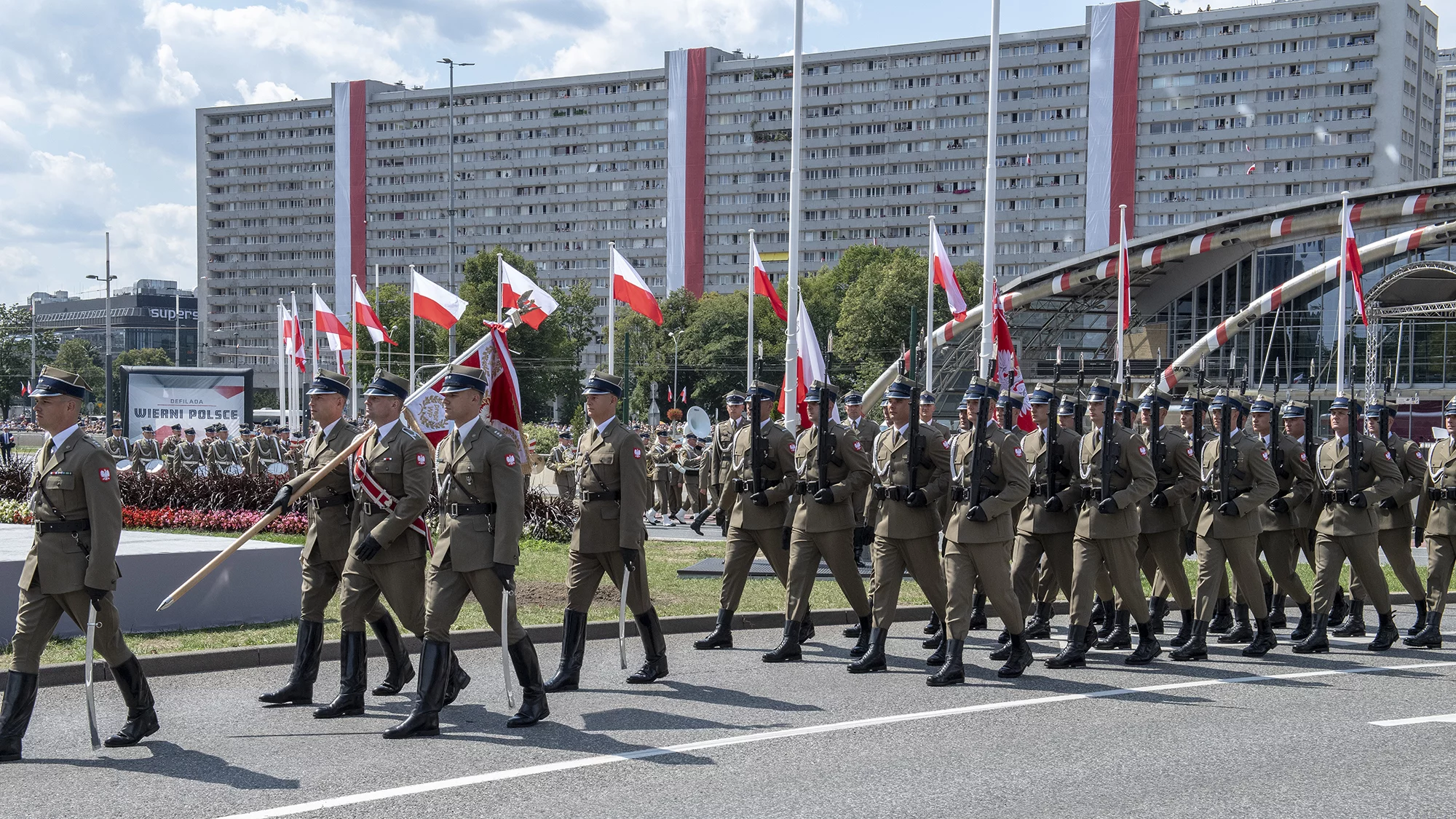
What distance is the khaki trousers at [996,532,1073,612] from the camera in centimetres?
1033

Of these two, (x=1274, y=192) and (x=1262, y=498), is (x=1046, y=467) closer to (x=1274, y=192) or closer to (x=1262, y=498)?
(x=1262, y=498)

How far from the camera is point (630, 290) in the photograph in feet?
75.0

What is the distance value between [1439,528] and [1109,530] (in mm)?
3379

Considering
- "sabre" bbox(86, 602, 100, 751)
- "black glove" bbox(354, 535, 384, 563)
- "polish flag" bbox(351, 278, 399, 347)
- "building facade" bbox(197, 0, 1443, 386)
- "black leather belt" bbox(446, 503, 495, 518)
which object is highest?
"building facade" bbox(197, 0, 1443, 386)

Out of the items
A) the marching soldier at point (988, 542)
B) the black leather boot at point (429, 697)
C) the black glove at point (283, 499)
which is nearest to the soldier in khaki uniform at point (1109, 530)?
the marching soldier at point (988, 542)

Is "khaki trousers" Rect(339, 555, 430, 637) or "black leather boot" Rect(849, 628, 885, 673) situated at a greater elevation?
"khaki trousers" Rect(339, 555, 430, 637)

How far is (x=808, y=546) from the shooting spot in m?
9.90

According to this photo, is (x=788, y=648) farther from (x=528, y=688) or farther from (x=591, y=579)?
(x=528, y=688)

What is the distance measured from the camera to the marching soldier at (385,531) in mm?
7430

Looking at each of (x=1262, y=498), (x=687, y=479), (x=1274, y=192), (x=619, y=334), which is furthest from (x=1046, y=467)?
(x=1274, y=192)

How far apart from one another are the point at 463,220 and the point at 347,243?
11015 mm

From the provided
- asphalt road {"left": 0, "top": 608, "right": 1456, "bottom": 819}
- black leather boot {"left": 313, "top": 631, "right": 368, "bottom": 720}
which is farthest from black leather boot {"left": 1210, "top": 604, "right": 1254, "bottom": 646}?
black leather boot {"left": 313, "top": 631, "right": 368, "bottom": 720}

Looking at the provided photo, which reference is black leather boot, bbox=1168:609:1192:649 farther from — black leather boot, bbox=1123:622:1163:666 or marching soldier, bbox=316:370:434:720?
marching soldier, bbox=316:370:434:720

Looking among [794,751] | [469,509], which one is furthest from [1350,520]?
[469,509]
